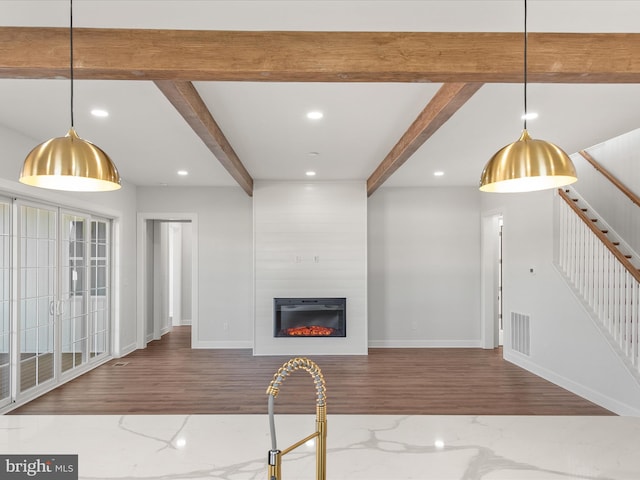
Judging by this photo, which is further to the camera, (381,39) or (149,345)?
(149,345)

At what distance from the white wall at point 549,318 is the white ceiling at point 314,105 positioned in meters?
0.89

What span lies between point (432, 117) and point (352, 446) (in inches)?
93.0

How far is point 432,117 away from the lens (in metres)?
3.03

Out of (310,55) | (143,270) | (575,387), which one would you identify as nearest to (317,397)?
(310,55)

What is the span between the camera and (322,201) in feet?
21.0

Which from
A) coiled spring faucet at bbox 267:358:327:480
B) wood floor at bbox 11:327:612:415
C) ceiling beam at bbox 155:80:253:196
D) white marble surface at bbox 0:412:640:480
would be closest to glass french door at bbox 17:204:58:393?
wood floor at bbox 11:327:612:415

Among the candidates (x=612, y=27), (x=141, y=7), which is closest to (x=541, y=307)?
(x=612, y=27)

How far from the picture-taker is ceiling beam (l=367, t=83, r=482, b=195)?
8.47 ft

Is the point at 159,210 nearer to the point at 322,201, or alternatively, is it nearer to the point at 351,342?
the point at 322,201

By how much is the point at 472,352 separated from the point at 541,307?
1.66 meters

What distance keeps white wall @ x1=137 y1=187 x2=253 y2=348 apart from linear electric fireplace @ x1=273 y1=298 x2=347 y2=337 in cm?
61

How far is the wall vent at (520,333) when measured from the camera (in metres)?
5.38

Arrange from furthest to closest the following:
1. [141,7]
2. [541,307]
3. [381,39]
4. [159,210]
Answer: [159,210] < [541,307] < [381,39] < [141,7]

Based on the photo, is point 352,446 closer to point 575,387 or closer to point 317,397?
point 317,397
